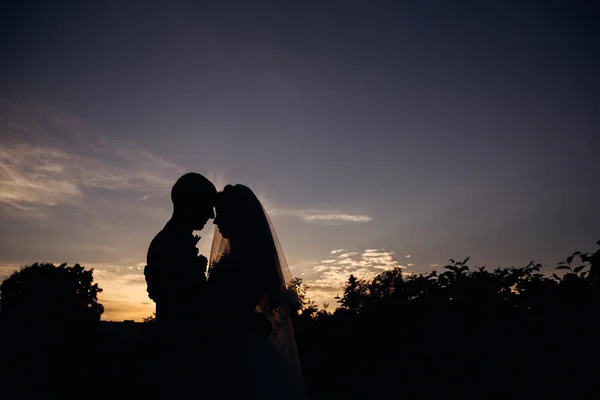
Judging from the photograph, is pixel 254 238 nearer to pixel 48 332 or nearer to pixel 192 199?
pixel 192 199

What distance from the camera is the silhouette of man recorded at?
9.14ft

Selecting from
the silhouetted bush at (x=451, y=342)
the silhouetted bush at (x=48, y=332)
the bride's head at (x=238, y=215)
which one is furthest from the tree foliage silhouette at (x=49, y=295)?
the bride's head at (x=238, y=215)

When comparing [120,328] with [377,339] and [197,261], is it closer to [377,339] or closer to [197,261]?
[377,339]

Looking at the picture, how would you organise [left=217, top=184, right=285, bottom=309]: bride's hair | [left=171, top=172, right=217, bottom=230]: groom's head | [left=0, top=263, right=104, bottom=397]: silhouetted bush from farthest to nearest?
[left=0, top=263, right=104, bottom=397]: silhouetted bush
[left=217, top=184, right=285, bottom=309]: bride's hair
[left=171, top=172, right=217, bottom=230]: groom's head

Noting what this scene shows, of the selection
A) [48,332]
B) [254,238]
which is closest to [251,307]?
[254,238]

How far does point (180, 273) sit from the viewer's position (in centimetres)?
289

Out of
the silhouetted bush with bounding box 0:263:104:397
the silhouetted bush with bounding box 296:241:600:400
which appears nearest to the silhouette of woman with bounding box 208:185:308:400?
the silhouetted bush with bounding box 296:241:600:400

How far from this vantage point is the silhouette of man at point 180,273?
2787 mm

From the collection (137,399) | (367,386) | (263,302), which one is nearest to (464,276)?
(367,386)

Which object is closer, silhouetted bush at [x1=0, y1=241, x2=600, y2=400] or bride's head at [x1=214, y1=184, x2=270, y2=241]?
bride's head at [x1=214, y1=184, x2=270, y2=241]

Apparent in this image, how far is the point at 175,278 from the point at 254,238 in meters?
1.07

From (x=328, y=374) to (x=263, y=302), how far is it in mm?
6644

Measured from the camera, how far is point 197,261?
3.00m

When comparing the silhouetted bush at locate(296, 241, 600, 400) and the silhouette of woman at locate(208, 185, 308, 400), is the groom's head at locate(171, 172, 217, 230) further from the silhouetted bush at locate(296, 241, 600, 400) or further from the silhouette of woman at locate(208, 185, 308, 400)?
the silhouetted bush at locate(296, 241, 600, 400)
